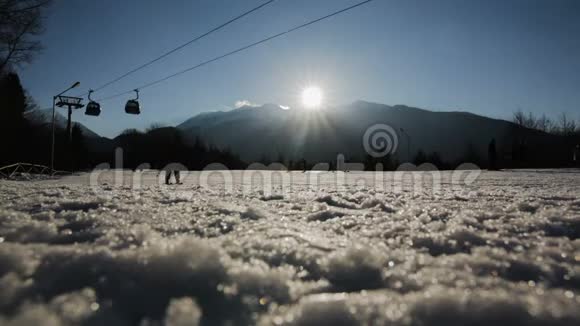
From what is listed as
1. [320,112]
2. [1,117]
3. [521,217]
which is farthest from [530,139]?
[320,112]

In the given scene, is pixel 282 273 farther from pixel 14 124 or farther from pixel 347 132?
pixel 347 132

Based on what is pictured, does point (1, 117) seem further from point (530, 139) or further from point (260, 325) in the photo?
point (530, 139)

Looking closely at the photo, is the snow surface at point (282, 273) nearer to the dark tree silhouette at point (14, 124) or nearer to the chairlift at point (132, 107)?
the chairlift at point (132, 107)

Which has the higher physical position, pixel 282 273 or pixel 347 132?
pixel 347 132

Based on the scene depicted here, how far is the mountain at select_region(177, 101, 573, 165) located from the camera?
90688 millimetres

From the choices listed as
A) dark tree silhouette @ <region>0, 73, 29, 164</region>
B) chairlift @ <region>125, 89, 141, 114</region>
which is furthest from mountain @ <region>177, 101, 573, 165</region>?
chairlift @ <region>125, 89, 141, 114</region>

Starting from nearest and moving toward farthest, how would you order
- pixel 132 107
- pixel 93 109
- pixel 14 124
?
pixel 132 107
pixel 93 109
pixel 14 124

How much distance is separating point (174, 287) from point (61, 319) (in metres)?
0.26

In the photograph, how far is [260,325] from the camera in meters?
0.69

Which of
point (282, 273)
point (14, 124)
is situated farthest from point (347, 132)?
point (282, 273)

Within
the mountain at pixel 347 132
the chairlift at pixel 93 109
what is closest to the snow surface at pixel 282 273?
the chairlift at pixel 93 109

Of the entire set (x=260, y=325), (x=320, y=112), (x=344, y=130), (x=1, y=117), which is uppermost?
(x=320, y=112)

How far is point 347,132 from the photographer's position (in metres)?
103

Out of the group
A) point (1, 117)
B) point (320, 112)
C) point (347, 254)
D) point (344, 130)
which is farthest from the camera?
point (320, 112)
